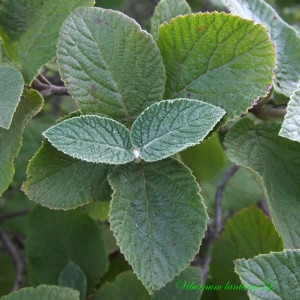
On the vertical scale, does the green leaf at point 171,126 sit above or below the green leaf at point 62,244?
above

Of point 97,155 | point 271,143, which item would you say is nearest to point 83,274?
point 97,155

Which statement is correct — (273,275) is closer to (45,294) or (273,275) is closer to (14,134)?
(45,294)

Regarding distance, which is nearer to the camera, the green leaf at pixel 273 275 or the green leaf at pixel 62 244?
the green leaf at pixel 273 275

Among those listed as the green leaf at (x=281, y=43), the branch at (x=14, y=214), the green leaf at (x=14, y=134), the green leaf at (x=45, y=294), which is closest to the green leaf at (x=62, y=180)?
the green leaf at (x=14, y=134)

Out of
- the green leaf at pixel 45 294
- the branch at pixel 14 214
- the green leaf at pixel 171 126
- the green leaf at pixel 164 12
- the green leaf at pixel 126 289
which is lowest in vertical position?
the branch at pixel 14 214

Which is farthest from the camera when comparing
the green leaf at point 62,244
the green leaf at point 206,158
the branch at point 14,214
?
the branch at point 14,214

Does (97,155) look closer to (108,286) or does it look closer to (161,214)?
(161,214)

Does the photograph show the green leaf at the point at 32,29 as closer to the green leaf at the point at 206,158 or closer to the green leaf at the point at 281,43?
the green leaf at the point at 281,43
